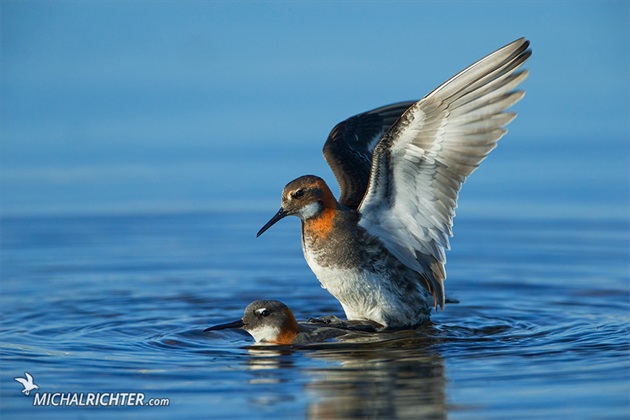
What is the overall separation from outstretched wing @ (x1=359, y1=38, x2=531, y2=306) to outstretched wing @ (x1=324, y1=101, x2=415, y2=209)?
1.16 meters

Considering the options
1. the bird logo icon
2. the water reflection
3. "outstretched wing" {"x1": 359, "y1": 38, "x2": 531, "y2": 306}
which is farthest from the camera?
"outstretched wing" {"x1": 359, "y1": 38, "x2": 531, "y2": 306}

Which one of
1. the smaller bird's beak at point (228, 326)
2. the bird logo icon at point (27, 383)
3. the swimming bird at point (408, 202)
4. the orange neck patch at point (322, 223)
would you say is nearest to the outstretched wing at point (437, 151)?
the swimming bird at point (408, 202)

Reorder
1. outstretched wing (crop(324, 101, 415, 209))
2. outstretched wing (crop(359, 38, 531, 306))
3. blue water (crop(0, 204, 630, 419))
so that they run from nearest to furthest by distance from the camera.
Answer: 1. blue water (crop(0, 204, 630, 419))
2. outstretched wing (crop(359, 38, 531, 306))
3. outstretched wing (crop(324, 101, 415, 209))

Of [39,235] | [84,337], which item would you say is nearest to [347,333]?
[84,337]

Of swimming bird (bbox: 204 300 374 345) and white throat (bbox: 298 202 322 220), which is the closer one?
swimming bird (bbox: 204 300 374 345)

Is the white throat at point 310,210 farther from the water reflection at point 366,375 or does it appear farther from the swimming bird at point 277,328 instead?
the water reflection at point 366,375

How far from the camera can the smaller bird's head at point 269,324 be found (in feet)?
39.3

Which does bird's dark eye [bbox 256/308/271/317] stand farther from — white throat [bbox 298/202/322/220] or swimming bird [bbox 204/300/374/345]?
white throat [bbox 298/202/322/220]

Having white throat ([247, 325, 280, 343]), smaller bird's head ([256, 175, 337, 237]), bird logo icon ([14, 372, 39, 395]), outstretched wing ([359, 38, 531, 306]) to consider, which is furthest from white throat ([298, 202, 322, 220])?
bird logo icon ([14, 372, 39, 395])

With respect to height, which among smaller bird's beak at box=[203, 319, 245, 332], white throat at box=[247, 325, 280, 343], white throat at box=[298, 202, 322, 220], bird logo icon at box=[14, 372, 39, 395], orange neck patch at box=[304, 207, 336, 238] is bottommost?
bird logo icon at box=[14, 372, 39, 395]

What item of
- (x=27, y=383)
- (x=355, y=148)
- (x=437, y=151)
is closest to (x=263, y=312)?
(x=437, y=151)

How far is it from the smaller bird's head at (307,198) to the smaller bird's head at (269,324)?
88 cm

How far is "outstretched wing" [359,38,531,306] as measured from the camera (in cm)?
1132

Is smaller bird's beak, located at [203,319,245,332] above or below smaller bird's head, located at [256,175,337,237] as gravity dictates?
below
